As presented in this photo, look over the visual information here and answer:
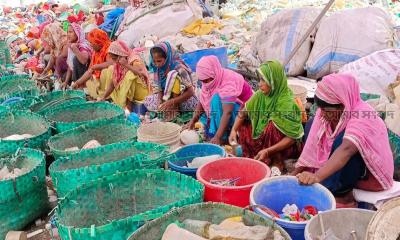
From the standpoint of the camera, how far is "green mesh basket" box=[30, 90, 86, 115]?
187 inches

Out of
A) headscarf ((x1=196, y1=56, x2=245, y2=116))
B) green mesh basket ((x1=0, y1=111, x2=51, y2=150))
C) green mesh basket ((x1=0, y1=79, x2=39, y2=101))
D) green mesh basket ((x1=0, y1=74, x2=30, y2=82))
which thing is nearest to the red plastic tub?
headscarf ((x1=196, y1=56, x2=245, y2=116))

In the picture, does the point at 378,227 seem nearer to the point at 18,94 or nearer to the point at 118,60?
the point at 118,60

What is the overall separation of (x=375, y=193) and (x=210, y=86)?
184 centimetres

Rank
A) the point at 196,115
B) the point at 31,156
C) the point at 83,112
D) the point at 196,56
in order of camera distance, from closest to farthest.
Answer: the point at 31,156
the point at 196,115
the point at 83,112
the point at 196,56

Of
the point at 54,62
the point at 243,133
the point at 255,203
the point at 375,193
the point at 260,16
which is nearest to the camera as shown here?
the point at 255,203

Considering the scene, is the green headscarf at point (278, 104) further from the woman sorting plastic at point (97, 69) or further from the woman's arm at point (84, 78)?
the woman's arm at point (84, 78)

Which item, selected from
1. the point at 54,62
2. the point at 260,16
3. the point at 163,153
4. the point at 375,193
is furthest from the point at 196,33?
the point at 375,193

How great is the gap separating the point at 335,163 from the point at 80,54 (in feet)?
15.6

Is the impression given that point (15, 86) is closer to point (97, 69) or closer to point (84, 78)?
point (84, 78)

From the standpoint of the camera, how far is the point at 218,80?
3.86 meters

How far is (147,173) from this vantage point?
2705 millimetres

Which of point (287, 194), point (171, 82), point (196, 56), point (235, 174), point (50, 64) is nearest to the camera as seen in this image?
point (287, 194)

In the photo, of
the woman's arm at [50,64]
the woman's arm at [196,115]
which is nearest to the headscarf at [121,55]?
the woman's arm at [196,115]

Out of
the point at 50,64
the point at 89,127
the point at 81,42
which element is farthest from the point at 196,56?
the point at 50,64
